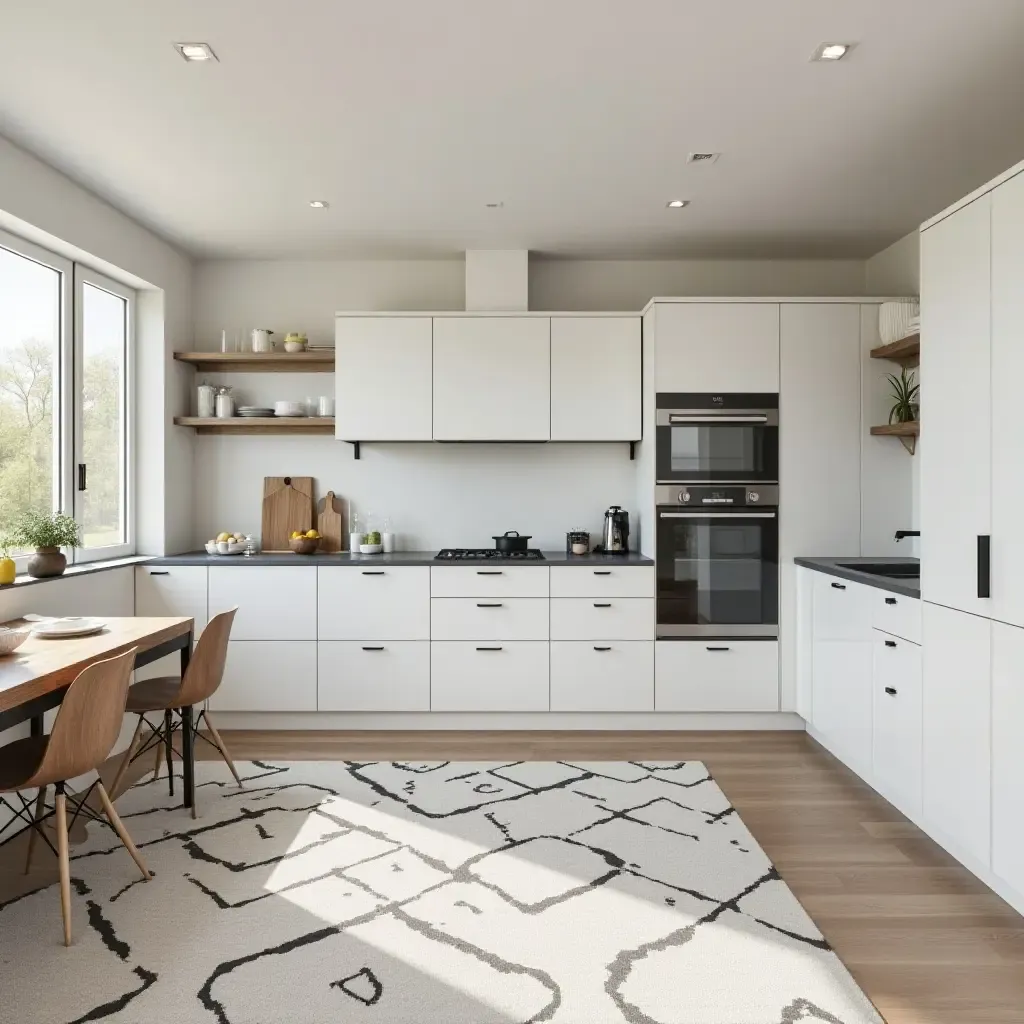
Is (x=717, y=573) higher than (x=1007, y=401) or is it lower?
lower

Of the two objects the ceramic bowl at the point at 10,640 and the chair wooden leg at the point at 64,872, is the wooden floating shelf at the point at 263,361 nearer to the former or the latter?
the ceramic bowl at the point at 10,640

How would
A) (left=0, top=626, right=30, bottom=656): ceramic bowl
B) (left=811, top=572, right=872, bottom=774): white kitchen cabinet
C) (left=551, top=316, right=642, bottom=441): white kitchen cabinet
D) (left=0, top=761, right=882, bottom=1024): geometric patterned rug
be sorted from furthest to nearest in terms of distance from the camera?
(left=551, top=316, right=642, bottom=441): white kitchen cabinet → (left=811, top=572, right=872, bottom=774): white kitchen cabinet → (left=0, top=626, right=30, bottom=656): ceramic bowl → (left=0, top=761, right=882, bottom=1024): geometric patterned rug

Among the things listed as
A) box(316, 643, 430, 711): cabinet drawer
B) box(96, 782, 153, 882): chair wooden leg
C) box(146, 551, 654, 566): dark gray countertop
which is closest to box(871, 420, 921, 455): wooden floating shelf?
box(146, 551, 654, 566): dark gray countertop

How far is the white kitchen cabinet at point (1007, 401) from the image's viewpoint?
8.08 ft

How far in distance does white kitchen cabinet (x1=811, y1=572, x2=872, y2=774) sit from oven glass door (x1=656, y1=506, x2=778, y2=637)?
303 mm

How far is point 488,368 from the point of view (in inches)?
187

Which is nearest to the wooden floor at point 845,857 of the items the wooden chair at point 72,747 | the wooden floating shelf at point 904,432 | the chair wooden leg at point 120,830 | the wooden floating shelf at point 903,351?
the chair wooden leg at point 120,830

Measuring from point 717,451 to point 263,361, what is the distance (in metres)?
2.69

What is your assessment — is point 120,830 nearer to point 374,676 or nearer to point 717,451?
point 374,676

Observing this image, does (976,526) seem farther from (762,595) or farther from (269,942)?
(269,942)

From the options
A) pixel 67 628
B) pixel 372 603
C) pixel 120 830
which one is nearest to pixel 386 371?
pixel 372 603

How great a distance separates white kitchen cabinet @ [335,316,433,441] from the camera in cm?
475

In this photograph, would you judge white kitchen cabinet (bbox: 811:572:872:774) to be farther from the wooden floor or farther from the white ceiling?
the white ceiling

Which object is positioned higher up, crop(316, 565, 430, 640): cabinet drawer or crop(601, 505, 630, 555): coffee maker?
crop(601, 505, 630, 555): coffee maker
